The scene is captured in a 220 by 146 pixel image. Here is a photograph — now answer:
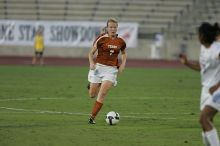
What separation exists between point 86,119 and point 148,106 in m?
3.75

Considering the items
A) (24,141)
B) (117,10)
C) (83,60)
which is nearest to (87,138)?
(24,141)

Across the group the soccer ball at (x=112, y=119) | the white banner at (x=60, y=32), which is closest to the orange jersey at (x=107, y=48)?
the soccer ball at (x=112, y=119)

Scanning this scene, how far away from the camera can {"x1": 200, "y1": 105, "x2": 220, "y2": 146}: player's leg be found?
10859mm

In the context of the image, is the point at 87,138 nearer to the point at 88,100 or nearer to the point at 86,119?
the point at 86,119

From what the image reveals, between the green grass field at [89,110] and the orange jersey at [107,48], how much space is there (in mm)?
1370

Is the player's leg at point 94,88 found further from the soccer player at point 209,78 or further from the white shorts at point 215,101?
the white shorts at point 215,101

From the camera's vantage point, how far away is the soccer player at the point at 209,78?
36.0 ft

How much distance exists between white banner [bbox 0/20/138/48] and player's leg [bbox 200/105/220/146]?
35.3m

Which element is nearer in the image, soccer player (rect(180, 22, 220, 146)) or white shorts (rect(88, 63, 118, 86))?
soccer player (rect(180, 22, 220, 146))

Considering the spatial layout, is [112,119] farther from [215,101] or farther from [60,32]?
[60,32]

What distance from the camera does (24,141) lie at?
42.0 ft

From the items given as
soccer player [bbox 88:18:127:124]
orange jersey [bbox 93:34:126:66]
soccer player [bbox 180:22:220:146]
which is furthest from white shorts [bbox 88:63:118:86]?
soccer player [bbox 180:22:220:146]

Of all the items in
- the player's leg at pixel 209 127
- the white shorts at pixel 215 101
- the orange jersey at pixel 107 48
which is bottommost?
the orange jersey at pixel 107 48

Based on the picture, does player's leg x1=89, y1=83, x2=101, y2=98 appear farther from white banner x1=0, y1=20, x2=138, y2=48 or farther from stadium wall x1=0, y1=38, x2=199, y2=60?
stadium wall x1=0, y1=38, x2=199, y2=60
